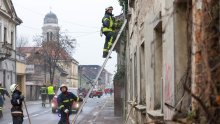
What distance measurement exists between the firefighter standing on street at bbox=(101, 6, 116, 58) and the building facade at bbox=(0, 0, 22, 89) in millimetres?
29247

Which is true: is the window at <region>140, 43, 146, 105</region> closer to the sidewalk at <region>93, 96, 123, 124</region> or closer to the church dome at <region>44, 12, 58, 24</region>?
the sidewalk at <region>93, 96, 123, 124</region>

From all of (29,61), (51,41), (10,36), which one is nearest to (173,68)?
(10,36)

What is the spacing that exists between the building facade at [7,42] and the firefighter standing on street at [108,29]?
29.2m

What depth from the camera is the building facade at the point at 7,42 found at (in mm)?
42531

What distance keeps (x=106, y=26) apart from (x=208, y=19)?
30.9ft

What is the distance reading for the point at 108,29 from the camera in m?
13.5

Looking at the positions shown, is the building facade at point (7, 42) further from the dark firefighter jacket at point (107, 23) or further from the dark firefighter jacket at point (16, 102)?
the dark firefighter jacket at point (107, 23)

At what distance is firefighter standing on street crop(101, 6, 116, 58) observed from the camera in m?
13.3

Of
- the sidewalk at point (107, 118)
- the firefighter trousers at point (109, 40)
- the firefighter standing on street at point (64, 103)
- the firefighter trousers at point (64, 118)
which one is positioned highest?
the firefighter trousers at point (109, 40)

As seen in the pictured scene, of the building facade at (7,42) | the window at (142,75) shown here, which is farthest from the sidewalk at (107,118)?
the building facade at (7,42)

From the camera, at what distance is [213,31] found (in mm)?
4027

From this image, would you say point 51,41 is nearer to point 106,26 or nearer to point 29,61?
point 29,61

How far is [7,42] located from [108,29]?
33.1 meters

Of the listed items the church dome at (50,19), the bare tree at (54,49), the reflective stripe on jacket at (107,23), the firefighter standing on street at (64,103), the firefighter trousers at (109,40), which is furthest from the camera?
the church dome at (50,19)
